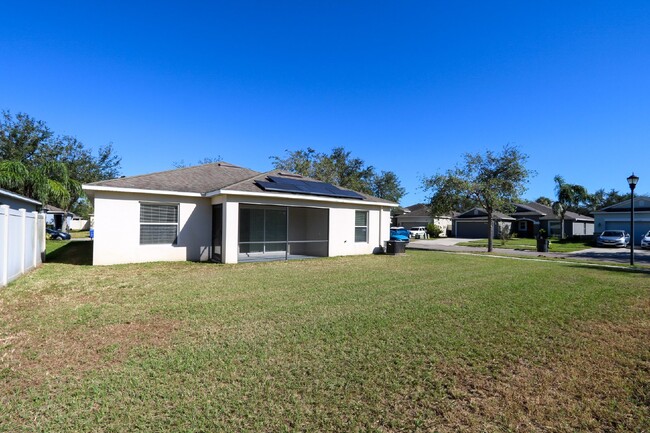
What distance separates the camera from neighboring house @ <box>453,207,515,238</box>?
39281 mm

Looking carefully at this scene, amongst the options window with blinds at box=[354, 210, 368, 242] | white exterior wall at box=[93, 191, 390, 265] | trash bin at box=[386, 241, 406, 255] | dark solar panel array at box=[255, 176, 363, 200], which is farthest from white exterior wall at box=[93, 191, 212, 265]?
trash bin at box=[386, 241, 406, 255]

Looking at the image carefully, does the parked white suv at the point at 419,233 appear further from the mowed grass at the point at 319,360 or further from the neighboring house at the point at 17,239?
the neighboring house at the point at 17,239

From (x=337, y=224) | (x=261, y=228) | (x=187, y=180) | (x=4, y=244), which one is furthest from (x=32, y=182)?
(x=337, y=224)

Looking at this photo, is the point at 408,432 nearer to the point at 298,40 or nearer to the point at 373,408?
the point at 373,408

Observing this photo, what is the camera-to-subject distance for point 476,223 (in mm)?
40656

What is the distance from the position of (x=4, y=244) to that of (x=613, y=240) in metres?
36.5

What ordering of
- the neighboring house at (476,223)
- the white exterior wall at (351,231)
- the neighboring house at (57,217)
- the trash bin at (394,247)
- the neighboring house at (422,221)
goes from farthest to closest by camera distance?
1. the neighboring house at (422,221)
2. the neighboring house at (476,223)
3. the neighboring house at (57,217)
4. the trash bin at (394,247)
5. the white exterior wall at (351,231)

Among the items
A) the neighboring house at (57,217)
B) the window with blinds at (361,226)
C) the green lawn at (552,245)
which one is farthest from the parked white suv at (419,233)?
the neighboring house at (57,217)

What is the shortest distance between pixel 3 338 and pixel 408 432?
5423 mm

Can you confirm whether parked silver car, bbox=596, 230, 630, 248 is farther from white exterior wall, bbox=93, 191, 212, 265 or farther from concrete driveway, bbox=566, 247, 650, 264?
white exterior wall, bbox=93, 191, 212, 265

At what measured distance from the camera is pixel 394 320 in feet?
17.9

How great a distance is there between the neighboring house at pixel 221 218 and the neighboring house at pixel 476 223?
2705cm

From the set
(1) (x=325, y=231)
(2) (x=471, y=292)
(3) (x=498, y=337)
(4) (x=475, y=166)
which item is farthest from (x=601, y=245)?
(3) (x=498, y=337)

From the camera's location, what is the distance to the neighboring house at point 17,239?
749 centimetres
